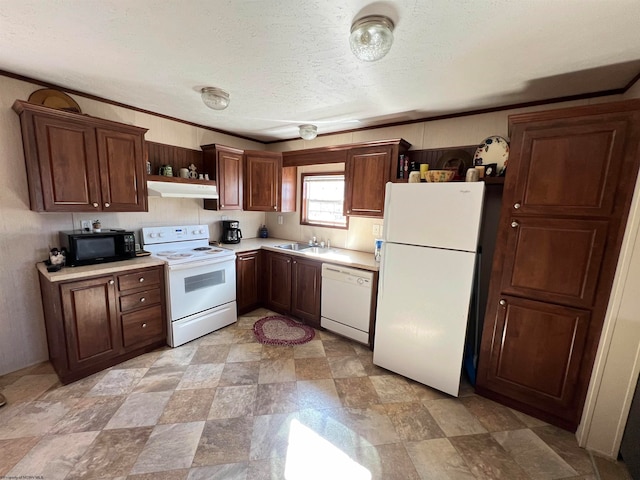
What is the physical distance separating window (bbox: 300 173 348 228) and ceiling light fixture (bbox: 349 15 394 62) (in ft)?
6.75

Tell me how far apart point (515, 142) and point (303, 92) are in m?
1.63

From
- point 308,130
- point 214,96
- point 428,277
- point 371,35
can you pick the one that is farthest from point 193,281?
point 371,35

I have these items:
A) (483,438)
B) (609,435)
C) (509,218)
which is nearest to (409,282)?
(509,218)

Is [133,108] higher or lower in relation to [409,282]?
higher

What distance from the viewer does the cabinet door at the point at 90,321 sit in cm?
200

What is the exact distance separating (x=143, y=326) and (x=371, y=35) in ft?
9.51

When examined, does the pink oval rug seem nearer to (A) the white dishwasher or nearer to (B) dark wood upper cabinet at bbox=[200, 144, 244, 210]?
(A) the white dishwasher

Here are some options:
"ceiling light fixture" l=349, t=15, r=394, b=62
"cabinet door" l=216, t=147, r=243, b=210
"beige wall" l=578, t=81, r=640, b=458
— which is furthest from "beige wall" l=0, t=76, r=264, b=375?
"beige wall" l=578, t=81, r=640, b=458

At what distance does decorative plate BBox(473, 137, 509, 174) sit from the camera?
7.25 ft

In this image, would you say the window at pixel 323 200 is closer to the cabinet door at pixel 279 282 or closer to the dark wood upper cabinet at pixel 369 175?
the dark wood upper cabinet at pixel 369 175

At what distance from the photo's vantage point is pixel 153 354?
2488 millimetres

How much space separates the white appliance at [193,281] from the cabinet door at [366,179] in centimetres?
157

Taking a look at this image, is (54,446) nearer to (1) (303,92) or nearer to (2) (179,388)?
(2) (179,388)

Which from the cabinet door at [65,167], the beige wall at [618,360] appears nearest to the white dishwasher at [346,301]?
the beige wall at [618,360]
